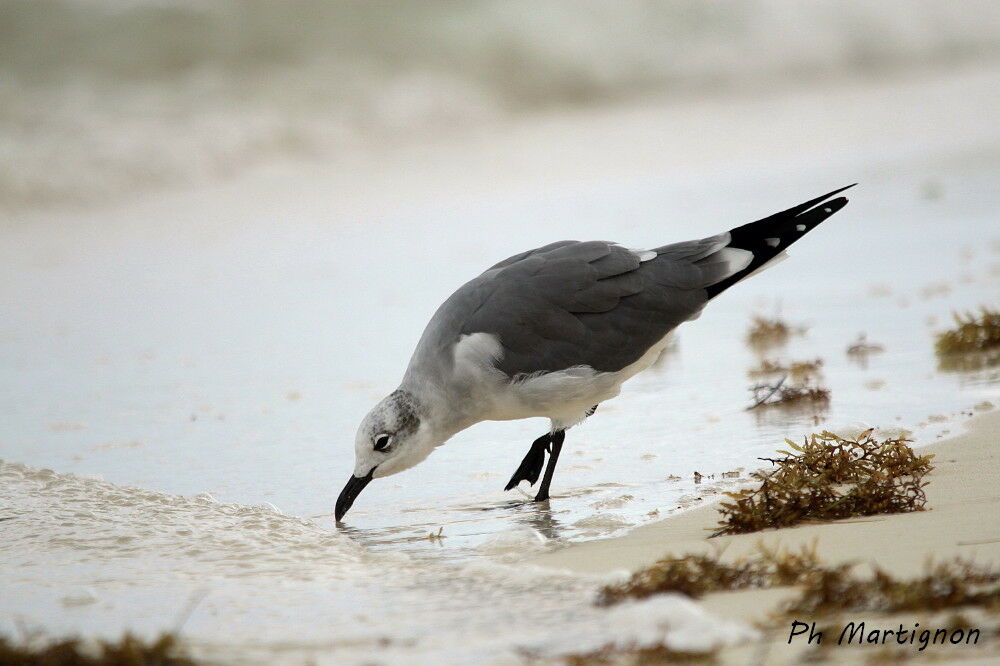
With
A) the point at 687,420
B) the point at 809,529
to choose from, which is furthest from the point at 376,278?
the point at 809,529

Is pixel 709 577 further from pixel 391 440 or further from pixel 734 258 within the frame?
pixel 734 258

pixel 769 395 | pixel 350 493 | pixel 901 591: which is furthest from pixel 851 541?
pixel 769 395

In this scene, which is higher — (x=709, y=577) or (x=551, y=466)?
(x=551, y=466)

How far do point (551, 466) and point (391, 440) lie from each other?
2.28 feet

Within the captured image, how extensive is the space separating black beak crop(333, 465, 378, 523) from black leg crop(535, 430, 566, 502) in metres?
0.69

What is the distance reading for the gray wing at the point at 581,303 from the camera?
17.1 feet

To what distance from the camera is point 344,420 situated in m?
6.50

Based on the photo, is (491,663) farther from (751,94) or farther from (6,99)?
(751,94)

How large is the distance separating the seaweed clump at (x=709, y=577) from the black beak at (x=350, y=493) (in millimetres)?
1750

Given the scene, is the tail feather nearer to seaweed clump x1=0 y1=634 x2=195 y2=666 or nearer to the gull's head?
the gull's head

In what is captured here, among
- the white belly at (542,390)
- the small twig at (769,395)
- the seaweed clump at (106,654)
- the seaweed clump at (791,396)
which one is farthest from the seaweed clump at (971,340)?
the seaweed clump at (106,654)

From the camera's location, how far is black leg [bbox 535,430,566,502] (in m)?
5.01

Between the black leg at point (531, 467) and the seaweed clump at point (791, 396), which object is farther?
the seaweed clump at point (791, 396)

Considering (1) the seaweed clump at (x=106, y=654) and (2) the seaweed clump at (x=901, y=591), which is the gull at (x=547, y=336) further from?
(2) the seaweed clump at (x=901, y=591)
